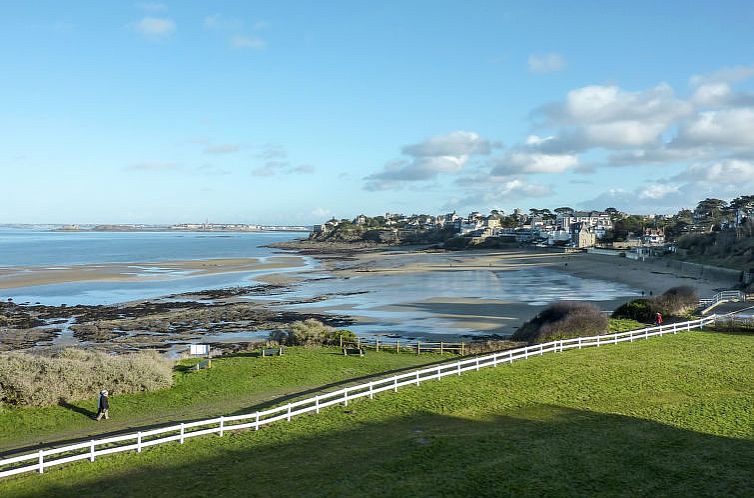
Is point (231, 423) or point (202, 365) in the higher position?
point (231, 423)

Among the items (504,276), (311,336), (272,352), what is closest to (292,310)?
(311,336)

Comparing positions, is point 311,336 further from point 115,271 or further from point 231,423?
point 115,271

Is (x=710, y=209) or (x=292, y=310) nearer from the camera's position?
(x=292, y=310)

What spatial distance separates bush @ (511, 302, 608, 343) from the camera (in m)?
31.7

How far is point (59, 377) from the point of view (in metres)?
20.2

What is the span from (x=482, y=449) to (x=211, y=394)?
35.7ft

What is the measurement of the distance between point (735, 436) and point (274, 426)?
12860 millimetres

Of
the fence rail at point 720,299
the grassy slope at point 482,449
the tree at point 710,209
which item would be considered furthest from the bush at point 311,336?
the tree at point 710,209

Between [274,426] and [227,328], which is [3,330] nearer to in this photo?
[227,328]

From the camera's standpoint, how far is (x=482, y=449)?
604 inches

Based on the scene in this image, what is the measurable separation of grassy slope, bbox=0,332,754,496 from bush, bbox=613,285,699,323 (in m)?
16.3

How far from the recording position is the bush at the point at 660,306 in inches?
1525

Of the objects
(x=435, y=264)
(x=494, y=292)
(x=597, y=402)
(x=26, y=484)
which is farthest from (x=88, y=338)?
(x=435, y=264)

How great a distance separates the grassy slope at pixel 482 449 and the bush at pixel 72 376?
660cm
